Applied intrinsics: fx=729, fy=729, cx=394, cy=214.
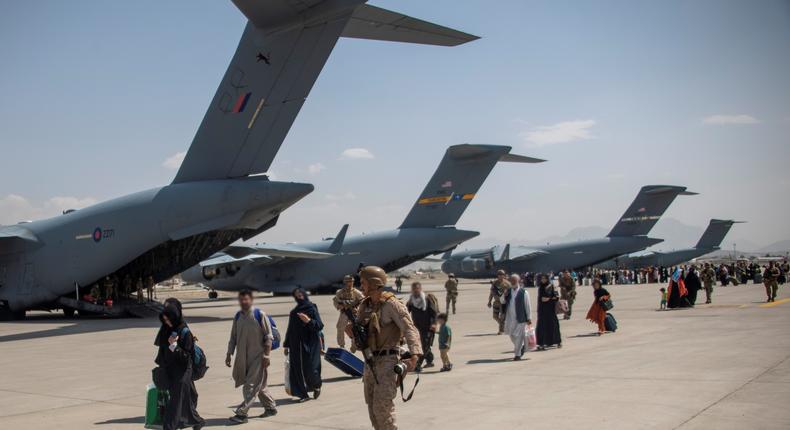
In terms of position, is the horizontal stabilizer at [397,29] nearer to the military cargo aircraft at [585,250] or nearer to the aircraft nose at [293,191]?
the aircraft nose at [293,191]

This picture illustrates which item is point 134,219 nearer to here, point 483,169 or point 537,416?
point 537,416

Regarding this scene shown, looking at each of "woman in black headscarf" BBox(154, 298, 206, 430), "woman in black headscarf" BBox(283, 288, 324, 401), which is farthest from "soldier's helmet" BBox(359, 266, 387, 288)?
"woman in black headscarf" BBox(283, 288, 324, 401)

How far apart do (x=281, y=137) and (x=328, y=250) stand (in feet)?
61.0

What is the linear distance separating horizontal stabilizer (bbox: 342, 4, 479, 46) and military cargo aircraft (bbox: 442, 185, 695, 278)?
110ft

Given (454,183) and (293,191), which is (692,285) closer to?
(293,191)

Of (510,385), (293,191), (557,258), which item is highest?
(293,191)

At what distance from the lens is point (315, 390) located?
8609 millimetres

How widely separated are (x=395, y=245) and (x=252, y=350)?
2712cm

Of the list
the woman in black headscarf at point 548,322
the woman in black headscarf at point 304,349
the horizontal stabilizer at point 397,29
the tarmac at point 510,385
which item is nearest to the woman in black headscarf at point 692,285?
the tarmac at point 510,385

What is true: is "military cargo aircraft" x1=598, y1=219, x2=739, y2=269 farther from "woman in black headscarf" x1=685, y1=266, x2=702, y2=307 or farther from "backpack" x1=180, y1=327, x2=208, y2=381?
"backpack" x1=180, y1=327, x2=208, y2=381

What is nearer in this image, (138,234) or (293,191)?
(293,191)

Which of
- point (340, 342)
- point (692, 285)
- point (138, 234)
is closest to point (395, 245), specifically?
point (692, 285)

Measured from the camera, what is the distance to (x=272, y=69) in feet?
58.3

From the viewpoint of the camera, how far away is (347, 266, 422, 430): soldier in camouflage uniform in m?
5.35
